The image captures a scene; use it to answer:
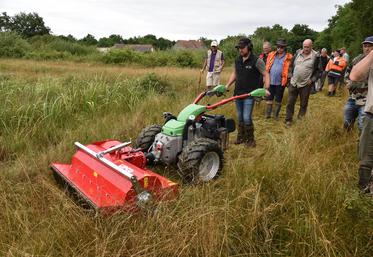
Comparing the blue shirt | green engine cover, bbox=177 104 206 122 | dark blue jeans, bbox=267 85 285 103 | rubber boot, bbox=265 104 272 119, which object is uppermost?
the blue shirt

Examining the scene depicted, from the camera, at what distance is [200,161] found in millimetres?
4328

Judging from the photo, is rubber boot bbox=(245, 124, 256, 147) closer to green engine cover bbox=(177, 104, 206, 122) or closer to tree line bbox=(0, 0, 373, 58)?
green engine cover bbox=(177, 104, 206, 122)

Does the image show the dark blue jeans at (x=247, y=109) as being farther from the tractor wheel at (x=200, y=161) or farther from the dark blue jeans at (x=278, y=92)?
the dark blue jeans at (x=278, y=92)

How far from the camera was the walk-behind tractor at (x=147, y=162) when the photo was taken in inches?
134

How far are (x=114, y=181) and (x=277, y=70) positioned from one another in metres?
5.36

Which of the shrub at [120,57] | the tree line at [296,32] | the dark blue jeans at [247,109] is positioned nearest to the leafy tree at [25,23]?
the tree line at [296,32]

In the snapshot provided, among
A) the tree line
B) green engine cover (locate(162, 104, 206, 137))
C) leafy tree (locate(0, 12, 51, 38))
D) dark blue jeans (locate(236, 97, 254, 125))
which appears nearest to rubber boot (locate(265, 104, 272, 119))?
dark blue jeans (locate(236, 97, 254, 125))

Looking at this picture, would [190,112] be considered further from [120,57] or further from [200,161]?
[120,57]

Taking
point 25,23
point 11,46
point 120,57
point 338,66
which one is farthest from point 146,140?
point 25,23

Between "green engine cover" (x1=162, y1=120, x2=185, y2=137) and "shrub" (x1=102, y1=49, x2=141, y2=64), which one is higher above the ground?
"green engine cover" (x1=162, y1=120, x2=185, y2=137)

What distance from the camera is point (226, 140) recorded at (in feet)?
17.3

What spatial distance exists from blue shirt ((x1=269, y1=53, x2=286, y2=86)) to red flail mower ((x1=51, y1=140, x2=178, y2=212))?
4.51 metres

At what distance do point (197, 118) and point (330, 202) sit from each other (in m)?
2.13

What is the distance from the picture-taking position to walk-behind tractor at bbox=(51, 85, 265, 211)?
3404 millimetres
